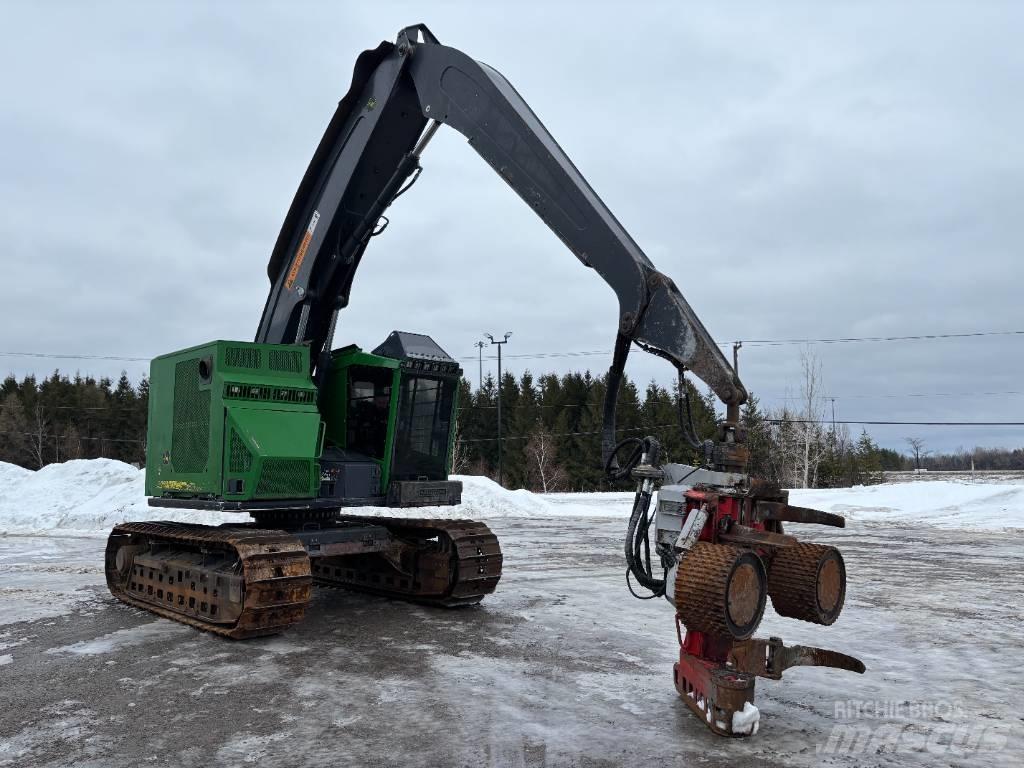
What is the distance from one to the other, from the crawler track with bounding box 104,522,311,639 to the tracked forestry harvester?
1.0 inches

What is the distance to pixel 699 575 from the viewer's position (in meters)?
4.09

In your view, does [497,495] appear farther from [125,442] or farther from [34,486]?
[125,442]

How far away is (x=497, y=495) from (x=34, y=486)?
1352 cm

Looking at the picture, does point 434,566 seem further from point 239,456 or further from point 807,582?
point 807,582

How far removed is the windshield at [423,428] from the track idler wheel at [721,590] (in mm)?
4555

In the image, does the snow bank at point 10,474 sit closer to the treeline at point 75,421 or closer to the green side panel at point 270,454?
the green side panel at point 270,454

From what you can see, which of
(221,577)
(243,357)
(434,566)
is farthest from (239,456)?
(434,566)

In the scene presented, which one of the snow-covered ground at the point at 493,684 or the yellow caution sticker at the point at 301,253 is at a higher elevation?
the yellow caution sticker at the point at 301,253

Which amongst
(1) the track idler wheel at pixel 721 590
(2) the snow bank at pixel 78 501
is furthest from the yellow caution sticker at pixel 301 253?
(2) the snow bank at pixel 78 501

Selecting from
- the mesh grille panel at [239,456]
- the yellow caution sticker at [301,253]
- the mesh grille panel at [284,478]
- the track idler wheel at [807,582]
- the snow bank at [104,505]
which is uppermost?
the yellow caution sticker at [301,253]

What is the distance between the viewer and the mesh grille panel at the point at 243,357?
7391 millimetres

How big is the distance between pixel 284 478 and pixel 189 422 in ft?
4.37

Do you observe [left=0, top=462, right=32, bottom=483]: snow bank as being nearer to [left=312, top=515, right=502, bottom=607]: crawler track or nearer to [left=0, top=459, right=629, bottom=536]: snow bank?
[left=0, top=459, right=629, bottom=536]: snow bank

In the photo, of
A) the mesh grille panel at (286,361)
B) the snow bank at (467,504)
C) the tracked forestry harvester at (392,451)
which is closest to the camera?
the tracked forestry harvester at (392,451)
